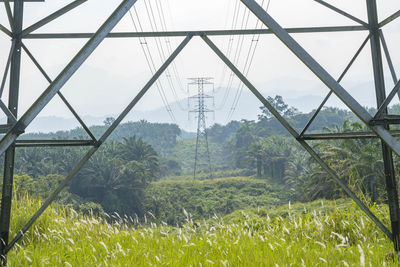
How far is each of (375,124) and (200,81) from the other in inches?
2228

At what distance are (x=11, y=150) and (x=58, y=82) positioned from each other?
243 centimetres

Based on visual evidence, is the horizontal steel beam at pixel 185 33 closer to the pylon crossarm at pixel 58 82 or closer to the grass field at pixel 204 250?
the pylon crossarm at pixel 58 82

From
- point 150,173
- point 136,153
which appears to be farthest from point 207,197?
point 136,153

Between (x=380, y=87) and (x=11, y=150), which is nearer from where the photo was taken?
(x=11, y=150)

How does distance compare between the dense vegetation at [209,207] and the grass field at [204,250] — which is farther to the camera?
the dense vegetation at [209,207]

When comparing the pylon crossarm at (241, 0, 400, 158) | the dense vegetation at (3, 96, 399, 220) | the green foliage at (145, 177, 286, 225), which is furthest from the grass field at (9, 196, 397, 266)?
the green foliage at (145, 177, 286, 225)

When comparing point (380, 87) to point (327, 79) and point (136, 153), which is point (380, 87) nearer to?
point (327, 79)

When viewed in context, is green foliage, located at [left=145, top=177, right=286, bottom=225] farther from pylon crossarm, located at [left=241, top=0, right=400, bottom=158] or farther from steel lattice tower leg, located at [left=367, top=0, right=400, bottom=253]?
pylon crossarm, located at [left=241, top=0, right=400, bottom=158]

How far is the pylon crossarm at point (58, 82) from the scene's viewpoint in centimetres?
277

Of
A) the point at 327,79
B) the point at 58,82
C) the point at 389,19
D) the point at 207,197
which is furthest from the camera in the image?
the point at 207,197

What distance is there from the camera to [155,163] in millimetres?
56375

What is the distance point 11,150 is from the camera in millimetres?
4676

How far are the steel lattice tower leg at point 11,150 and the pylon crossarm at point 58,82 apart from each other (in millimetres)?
Answer: 2084

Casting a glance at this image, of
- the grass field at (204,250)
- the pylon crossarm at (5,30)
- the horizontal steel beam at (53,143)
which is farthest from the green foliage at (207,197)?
the pylon crossarm at (5,30)
